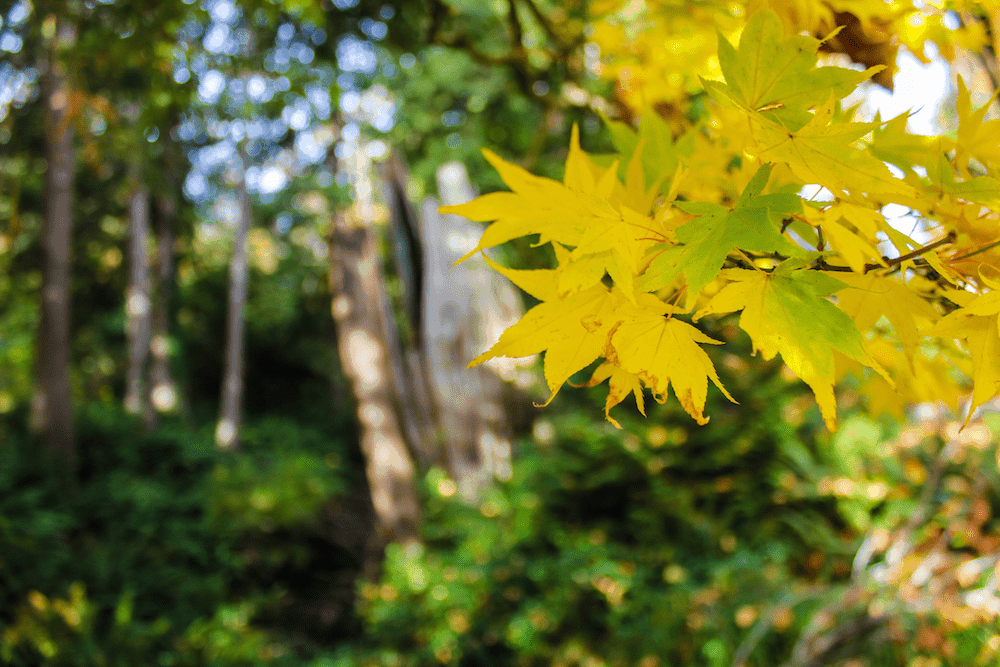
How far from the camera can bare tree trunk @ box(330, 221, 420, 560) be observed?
417 cm

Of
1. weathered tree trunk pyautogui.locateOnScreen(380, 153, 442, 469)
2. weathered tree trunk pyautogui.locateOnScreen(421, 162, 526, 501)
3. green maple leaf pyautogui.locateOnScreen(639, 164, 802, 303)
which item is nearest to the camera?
green maple leaf pyautogui.locateOnScreen(639, 164, 802, 303)

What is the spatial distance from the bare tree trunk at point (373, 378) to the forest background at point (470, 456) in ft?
0.07

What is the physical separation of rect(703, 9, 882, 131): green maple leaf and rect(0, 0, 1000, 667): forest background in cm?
3

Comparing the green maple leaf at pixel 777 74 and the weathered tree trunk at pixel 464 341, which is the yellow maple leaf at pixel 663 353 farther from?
the weathered tree trunk at pixel 464 341

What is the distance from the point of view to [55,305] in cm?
491

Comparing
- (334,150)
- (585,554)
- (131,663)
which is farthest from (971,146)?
(334,150)

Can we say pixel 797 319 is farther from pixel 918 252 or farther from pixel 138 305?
pixel 138 305

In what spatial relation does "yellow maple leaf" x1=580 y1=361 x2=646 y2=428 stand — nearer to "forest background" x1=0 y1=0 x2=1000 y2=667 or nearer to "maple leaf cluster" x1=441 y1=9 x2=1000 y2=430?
"maple leaf cluster" x1=441 y1=9 x2=1000 y2=430

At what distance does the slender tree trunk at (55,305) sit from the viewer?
4.88m

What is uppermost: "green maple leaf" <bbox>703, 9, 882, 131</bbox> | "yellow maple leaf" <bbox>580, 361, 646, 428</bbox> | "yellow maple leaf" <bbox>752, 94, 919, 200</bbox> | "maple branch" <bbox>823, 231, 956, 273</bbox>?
"green maple leaf" <bbox>703, 9, 882, 131</bbox>

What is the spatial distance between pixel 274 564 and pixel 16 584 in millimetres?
2341

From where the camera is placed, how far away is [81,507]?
455 centimetres

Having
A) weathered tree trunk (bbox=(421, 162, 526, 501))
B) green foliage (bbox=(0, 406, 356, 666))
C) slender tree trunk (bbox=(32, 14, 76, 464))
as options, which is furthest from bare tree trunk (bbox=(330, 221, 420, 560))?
slender tree trunk (bbox=(32, 14, 76, 464))

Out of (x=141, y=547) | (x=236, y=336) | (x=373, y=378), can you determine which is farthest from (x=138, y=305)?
(x=373, y=378)
